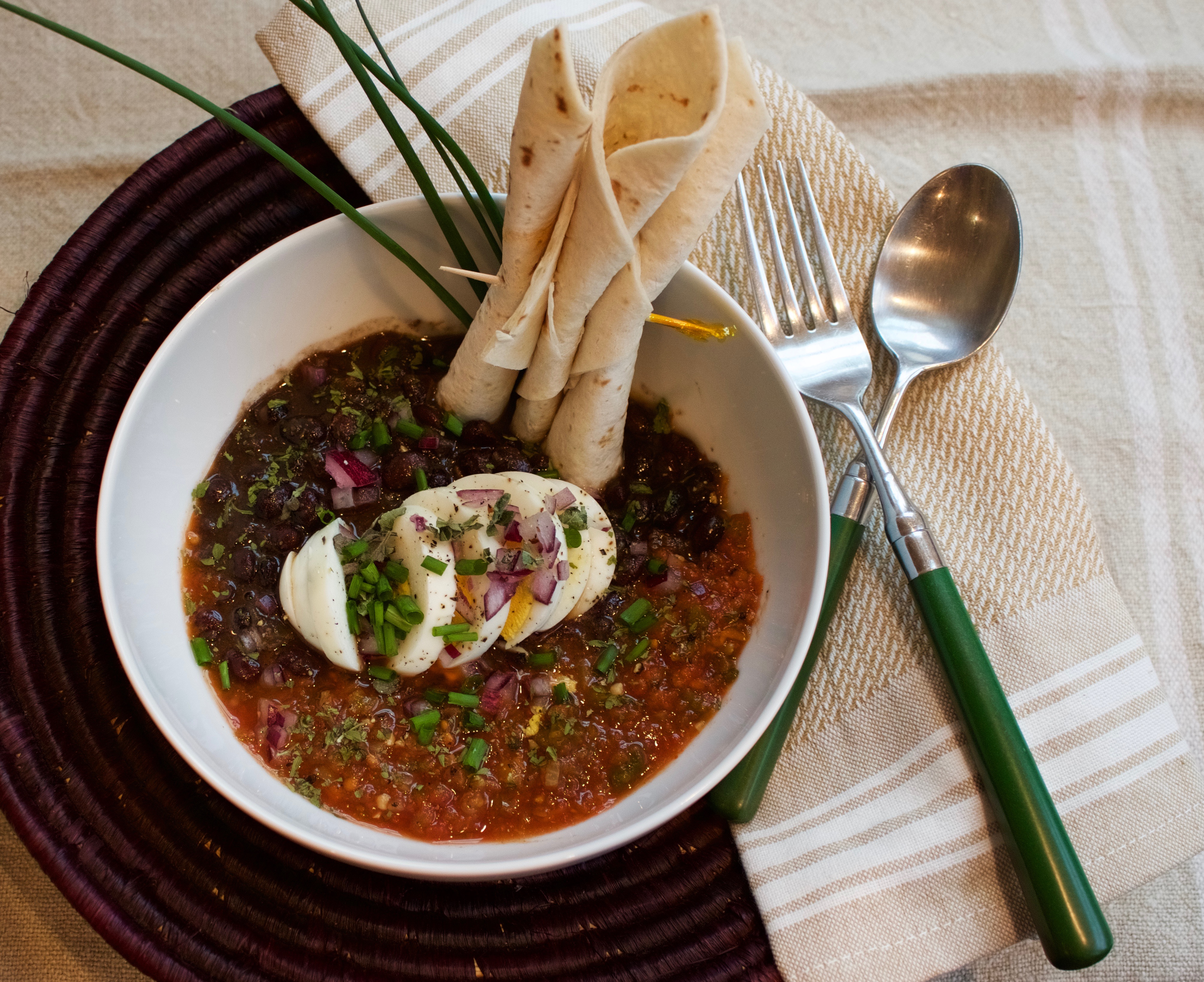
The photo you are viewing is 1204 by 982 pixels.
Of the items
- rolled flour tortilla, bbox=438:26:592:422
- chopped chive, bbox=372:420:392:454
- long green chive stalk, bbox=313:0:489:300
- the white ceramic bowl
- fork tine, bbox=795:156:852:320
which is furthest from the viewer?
fork tine, bbox=795:156:852:320

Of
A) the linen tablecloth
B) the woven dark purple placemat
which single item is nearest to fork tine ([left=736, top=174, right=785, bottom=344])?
the linen tablecloth

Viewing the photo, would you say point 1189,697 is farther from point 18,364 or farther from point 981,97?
point 18,364

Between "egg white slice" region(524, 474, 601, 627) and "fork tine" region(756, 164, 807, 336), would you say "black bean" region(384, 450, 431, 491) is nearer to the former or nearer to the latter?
"egg white slice" region(524, 474, 601, 627)

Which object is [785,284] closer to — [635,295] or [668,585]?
[635,295]

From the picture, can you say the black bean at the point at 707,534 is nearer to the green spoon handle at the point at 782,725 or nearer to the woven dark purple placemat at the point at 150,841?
the green spoon handle at the point at 782,725

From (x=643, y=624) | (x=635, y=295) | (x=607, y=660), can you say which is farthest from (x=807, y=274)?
(x=607, y=660)

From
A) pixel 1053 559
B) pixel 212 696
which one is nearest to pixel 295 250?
pixel 212 696
